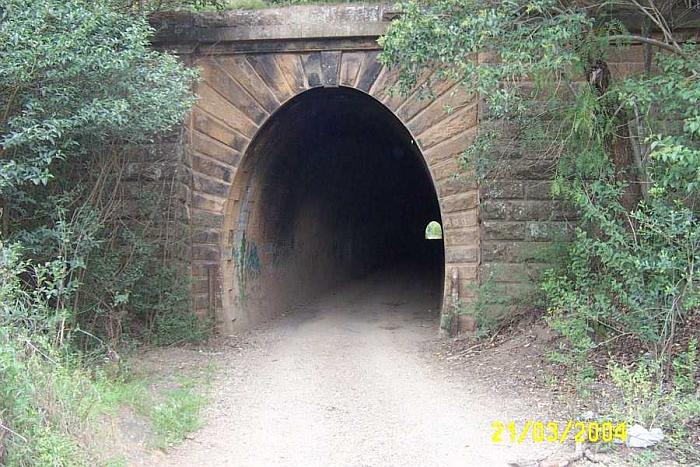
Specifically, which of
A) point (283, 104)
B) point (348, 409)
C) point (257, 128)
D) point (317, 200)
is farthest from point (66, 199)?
point (317, 200)

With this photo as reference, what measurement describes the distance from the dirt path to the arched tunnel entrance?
4.93 feet

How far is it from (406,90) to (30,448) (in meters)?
4.70

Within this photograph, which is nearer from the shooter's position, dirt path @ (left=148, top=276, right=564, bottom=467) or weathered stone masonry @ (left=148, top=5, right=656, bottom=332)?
dirt path @ (left=148, top=276, right=564, bottom=467)

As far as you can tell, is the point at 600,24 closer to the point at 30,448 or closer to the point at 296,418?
the point at 296,418

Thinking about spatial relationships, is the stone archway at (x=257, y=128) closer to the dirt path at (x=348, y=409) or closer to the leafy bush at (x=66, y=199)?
the dirt path at (x=348, y=409)

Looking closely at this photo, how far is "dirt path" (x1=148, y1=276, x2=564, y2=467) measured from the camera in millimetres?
4828

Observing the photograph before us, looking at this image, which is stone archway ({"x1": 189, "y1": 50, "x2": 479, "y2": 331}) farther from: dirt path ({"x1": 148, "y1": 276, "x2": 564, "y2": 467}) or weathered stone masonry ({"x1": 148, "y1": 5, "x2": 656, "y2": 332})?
dirt path ({"x1": 148, "y1": 276, "x2": 564, "y2": 467})

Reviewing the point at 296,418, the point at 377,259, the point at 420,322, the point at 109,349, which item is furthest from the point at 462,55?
the point at 377,259

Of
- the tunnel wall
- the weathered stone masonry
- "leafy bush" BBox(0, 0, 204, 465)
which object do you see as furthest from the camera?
the tunnel wall

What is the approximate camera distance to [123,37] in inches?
236

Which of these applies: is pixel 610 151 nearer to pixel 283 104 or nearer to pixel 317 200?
pixel 283 104

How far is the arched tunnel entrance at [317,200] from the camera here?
9.72 m

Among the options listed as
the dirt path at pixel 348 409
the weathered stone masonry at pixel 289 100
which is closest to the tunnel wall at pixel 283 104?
the weathered stone masonry at pixel 289 100

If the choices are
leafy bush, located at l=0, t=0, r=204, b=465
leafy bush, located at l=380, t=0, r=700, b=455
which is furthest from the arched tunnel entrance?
leafy bush, located at l=380, t=0, r=700, b=455
